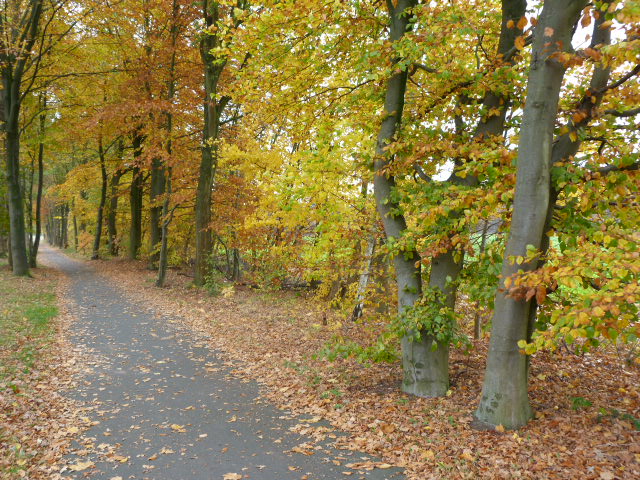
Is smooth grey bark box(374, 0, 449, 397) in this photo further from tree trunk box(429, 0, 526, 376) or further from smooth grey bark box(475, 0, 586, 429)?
smooth grey bark box(475, 0, 586, 429)

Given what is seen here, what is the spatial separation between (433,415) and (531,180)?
3.23 m

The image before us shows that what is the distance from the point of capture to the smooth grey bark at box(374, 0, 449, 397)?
20.9 ft

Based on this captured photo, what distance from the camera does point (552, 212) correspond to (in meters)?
5.02

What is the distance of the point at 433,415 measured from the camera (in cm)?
570

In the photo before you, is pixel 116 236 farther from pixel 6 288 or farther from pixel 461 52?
pixel 461 52

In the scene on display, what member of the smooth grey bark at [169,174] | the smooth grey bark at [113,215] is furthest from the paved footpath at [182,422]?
the smooth grey bark at [113,215]

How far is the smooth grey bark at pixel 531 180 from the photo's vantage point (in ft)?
14.9

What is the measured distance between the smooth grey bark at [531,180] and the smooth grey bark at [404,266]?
54.3 inches

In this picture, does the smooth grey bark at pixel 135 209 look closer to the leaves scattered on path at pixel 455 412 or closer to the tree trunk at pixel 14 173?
Result: the tree trunk at pixel 14 173

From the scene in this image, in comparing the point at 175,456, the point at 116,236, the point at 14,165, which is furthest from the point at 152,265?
the point at 175,456

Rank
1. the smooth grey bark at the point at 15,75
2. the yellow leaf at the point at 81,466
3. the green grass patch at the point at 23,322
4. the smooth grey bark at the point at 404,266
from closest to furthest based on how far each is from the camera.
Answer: the yellow leaf at the point at 81,466 → the smooth grey bark at the point at 404,266 → the green grass patch at the point at 23,322 → the smooth grey bark at the point at 15,75

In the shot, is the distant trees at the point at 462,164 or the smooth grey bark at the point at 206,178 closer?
the distant trees at the point at 462,164

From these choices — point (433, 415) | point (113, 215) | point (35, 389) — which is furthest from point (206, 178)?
point (113, 215)

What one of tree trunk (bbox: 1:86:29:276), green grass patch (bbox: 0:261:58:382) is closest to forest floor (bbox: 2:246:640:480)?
green grass patch (bbox: 0:261:58:382)
